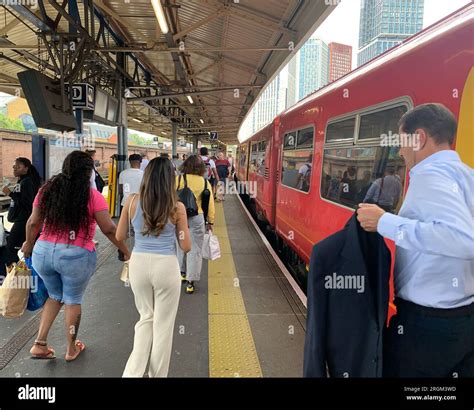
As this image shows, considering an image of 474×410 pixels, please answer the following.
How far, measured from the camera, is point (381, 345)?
1667 mm

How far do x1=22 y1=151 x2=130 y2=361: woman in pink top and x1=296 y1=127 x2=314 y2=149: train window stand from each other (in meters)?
2.94

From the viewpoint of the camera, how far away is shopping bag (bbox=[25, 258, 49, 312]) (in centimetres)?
320

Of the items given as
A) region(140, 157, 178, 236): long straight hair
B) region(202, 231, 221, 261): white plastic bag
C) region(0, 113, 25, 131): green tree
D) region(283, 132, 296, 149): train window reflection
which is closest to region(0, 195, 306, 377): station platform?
region(202, 231, 221, 261): white plastic bag

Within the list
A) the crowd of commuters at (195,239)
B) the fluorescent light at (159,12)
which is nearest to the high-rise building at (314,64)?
the fluorescent light at (159,12)

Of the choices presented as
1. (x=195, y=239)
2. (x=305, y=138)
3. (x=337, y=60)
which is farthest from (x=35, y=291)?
(x=337, y=60)

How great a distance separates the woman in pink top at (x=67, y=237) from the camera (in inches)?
113

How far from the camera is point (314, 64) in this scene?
40.9 ft

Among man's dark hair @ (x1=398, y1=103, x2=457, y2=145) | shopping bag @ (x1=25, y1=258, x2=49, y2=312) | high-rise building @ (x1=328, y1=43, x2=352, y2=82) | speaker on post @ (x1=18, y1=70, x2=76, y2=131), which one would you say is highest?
high-rise building @ (x1=328, y1=43, x2=352, y2=82)

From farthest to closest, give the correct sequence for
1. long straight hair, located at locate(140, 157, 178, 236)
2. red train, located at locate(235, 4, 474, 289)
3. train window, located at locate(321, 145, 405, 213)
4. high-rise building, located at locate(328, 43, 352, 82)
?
high-rise building, located at locate(328, 43, 352, 82), train window, located at locate(321, 145, 405, 213), long straight hair, located at locate(140, 157, 178, 236), red train, located at locate(235, 4, 474, 289)

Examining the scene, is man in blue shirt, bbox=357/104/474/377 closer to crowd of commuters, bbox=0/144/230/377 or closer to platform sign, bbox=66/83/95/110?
crowd of commuters, bbox=0/144/230/377

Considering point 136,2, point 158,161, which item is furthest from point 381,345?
point 136,2

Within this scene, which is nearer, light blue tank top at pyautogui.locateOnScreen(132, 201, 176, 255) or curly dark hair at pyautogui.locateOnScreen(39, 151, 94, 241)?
light blue tank top at pyautogui.locateOnScreen(132, 201, 176, 255)

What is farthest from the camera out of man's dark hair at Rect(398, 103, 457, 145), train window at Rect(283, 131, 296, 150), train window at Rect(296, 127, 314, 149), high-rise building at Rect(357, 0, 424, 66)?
train window at Rect(283, 131, 296, 150)

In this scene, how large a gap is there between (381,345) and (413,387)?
326mm
